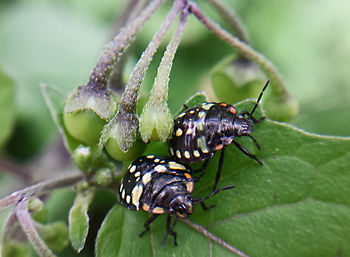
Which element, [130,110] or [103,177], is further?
[103,177]

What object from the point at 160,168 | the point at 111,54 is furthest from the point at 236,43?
the point at 160,168

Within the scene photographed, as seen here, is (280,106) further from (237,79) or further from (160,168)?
(160,168)

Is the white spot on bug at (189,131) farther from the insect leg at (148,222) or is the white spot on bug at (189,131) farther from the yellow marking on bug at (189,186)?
the insect leg at (148,222)

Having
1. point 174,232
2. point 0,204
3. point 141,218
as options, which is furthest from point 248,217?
point 0,204

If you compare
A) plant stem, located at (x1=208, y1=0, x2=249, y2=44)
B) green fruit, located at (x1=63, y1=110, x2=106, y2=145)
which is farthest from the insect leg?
plant stem, located at (x1=208, y1=0, x2=249, y2=44)

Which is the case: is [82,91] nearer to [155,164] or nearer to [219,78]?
[155,164]

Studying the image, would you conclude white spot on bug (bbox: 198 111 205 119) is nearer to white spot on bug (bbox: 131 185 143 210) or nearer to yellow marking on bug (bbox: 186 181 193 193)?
yellow marking on bug (bbox: 186 181 193 193)
